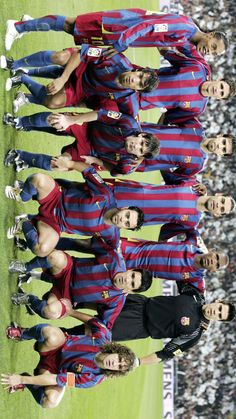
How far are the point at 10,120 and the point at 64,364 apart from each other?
2269 millimetres

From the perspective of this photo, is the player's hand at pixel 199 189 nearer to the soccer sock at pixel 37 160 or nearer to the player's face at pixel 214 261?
the player's face at pixel 214 261

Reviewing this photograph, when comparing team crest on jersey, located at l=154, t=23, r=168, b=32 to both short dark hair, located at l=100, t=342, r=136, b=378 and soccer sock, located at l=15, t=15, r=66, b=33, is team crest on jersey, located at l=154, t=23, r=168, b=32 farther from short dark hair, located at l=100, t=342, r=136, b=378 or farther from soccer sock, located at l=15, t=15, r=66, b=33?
short dark hair, located at l=100, t=342, r=136, b=378

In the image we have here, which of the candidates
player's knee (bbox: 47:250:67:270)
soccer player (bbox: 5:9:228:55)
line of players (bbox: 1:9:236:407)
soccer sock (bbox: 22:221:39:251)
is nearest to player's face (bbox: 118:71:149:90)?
line of players (bbox: 1:9:236:407)

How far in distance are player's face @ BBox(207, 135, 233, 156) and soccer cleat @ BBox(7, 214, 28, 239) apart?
1.86 m

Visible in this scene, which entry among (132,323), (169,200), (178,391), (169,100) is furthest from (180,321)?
(178,391)

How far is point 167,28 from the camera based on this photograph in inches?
212

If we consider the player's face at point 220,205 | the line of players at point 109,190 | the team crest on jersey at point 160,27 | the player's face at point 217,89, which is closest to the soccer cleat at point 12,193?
the line of players at point 109,190

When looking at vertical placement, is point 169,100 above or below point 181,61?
below

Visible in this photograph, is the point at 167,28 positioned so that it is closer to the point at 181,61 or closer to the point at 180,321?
the point at 181,61

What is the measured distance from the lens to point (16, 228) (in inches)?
231

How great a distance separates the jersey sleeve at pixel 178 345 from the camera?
626 centimetres

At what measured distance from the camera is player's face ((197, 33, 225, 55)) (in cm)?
554

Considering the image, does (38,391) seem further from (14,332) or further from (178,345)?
(178,345)

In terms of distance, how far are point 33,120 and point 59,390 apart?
2425 mm
